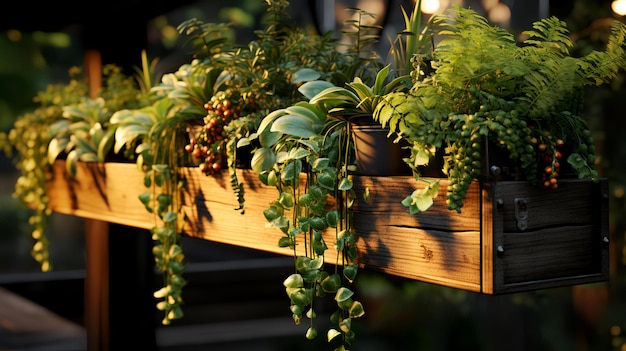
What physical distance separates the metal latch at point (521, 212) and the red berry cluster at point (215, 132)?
25.3 inches

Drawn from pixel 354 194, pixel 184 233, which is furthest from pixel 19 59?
pixel 354 194

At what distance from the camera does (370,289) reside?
4902 mm

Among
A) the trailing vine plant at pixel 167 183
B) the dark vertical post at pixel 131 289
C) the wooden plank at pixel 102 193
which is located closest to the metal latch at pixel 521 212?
the trailing vine plant at pixel 167 183

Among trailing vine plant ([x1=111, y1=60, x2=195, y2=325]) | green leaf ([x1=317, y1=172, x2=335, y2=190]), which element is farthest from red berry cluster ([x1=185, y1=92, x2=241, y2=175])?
green leaf ([x1=317, y1=172, x2=335, y2=190])

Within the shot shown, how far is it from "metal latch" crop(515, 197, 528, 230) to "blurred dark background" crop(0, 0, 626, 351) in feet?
5.61

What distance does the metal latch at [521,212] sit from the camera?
1.07 metres

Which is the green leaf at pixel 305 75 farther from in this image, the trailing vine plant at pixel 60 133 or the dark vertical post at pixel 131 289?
the dark vertical post at pixel 131 289

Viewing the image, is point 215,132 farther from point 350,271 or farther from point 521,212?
point 521,212

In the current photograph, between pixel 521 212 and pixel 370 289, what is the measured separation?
3885 mm

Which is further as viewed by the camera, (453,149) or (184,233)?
(184,233)

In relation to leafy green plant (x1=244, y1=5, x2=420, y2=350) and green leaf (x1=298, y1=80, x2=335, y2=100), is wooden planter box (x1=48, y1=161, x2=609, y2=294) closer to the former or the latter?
leafy green plant (x1=244, y1=5, x2=420, y2=350)

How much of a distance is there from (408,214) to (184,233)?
2.47ft

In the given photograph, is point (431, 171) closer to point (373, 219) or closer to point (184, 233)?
point (373, 219)

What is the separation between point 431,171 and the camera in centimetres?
115
